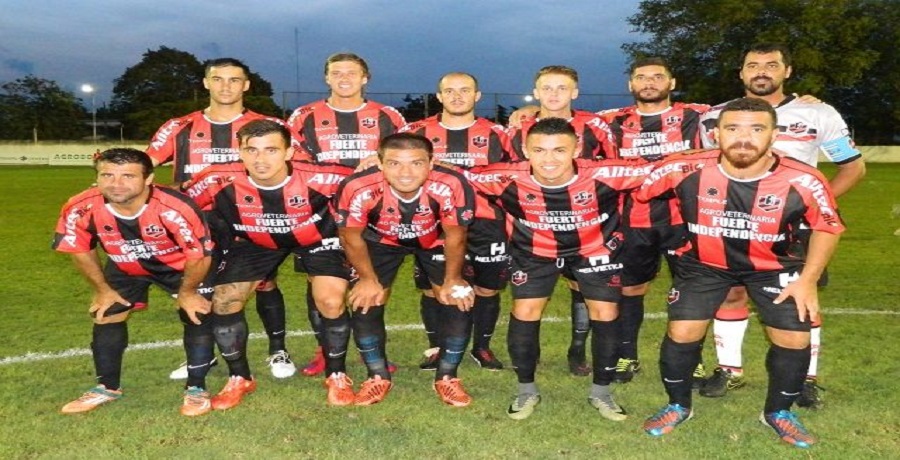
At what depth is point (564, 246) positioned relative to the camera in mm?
4133

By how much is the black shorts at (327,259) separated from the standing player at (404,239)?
16 cm

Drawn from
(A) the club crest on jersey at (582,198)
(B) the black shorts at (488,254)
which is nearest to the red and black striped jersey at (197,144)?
(B) the black shorts at (488,254)

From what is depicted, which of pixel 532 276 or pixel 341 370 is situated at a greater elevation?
pixel 532 276

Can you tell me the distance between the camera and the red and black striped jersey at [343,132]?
17.2 ft

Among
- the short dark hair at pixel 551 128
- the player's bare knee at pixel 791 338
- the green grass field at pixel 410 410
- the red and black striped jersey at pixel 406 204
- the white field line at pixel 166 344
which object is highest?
the short dark hair at pixel 551 128

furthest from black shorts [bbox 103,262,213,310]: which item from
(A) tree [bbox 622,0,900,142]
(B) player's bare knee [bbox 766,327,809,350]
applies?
(A) tree [bbox 622,0,900,142]

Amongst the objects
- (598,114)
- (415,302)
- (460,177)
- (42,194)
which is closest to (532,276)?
(460,177)

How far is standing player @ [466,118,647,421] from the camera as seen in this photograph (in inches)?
160

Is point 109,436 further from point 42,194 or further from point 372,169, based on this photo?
point 42,194

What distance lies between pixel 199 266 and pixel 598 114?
8.98 ft

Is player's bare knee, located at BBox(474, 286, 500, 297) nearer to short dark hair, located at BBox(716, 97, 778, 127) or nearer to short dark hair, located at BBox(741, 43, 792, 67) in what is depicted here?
short dark hair, located at BBox(716, 97, 778, 127)

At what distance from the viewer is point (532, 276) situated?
13.6 feet

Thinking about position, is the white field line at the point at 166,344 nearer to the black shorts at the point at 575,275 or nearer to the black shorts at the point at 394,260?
the black shorts at the point at 394,260

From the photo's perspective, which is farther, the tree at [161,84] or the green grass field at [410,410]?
the tree at [161,84]
